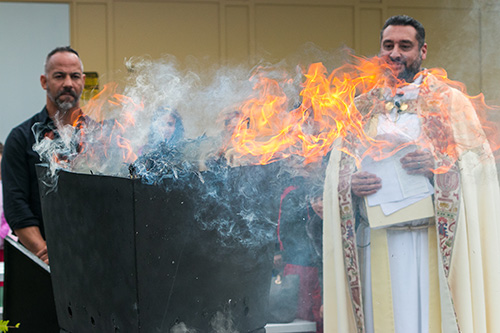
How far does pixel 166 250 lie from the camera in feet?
5.98

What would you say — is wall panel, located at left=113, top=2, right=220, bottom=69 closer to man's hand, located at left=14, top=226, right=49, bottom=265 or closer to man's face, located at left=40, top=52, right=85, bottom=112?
man's face, located at left=40, top=52, right=85, bottom=112

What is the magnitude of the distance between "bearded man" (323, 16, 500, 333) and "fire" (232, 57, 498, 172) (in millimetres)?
11

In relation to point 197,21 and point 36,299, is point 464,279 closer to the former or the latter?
point 36,299

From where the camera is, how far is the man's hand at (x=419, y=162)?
266 centimetres

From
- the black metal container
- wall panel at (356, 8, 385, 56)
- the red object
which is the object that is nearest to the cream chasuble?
the red object

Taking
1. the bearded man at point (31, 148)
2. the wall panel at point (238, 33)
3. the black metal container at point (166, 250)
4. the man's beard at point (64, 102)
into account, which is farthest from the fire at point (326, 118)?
the wall panel at point (238, 33)

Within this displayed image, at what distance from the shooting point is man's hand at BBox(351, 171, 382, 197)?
2734mm

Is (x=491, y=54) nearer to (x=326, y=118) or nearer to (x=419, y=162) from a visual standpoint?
(x=419, y=162)

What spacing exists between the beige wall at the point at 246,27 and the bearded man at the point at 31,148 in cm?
287

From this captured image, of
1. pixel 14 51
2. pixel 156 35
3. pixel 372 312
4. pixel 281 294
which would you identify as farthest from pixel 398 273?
pixel 14 51

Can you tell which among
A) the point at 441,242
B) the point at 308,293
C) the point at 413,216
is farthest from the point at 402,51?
the point at 308,293

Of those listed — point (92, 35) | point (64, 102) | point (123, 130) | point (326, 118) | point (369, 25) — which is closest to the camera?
point (123, 130)

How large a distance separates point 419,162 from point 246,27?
3908mm

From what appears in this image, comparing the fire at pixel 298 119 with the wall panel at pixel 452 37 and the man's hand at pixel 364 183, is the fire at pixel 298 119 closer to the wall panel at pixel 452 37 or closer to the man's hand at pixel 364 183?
the man's hand at pixel 364 183
